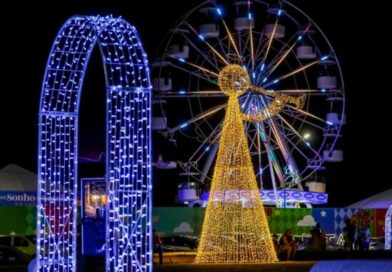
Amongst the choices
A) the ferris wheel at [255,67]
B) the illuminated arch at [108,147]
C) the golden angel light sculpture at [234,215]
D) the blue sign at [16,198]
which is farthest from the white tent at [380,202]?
the illuminated arch at [108,147]

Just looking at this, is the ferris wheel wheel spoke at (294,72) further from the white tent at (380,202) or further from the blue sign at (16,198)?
the blue sign at (16,198)

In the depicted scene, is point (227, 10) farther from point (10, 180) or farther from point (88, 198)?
point (88, 198)

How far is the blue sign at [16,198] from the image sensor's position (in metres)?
38.3

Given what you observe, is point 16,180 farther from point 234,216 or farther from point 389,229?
point 389,229

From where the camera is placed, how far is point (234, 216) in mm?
28859

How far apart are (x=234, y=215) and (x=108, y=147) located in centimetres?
1088

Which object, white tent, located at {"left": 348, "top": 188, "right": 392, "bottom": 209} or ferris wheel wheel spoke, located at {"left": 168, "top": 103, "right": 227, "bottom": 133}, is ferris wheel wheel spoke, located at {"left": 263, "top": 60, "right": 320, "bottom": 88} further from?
white tent, located at {"left": 348, "top": 188, "right": 392, "bottom": 209}

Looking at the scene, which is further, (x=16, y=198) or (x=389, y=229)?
(x=389, y=229)

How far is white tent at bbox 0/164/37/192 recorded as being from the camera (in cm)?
3850

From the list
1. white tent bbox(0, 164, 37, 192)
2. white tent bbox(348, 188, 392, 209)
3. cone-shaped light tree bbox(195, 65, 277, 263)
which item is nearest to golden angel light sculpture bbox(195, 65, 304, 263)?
cone-shaped light tree bbox(195, 65, 277, 263)

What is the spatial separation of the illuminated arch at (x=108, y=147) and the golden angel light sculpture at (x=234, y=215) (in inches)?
343

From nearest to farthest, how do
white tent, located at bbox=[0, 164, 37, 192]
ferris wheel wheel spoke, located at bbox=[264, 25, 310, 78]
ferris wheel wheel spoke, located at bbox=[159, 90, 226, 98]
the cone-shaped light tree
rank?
the cone-shaped light tree, white tent, located at bbox=[0, 164, 37, 192], ferris wheel wheel spoke, located at bbox=[159, 90, 226, 98], ferris wheel wheel spoke, located at bbox=[264, 25, 310, 78]

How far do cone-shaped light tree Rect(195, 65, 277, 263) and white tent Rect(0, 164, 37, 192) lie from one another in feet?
38.2

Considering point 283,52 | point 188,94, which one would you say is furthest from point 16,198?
point 283,52
